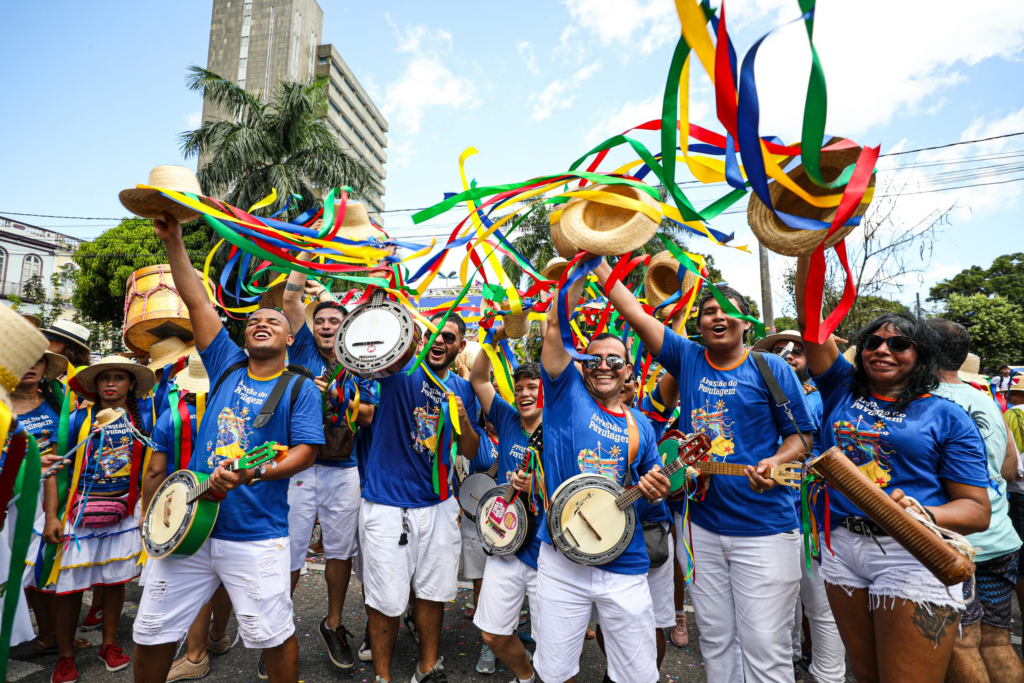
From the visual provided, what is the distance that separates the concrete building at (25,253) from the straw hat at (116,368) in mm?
44264

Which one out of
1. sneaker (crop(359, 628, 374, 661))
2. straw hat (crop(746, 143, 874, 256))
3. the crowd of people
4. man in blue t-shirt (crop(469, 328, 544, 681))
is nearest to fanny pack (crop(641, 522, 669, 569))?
the crowd of people

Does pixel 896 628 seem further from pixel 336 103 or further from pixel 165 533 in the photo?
pixel 336 103

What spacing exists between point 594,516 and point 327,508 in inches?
96.2

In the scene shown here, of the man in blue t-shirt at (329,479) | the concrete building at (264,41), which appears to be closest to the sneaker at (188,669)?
the man in blue t-shirt at (329,479)

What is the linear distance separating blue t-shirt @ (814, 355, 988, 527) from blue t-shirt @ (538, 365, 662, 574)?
95 centimetres

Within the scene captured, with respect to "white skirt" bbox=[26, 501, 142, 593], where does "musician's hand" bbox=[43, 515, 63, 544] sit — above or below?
above

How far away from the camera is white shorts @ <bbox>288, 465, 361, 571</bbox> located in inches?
164

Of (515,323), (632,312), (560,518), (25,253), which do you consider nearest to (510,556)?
(560,518)

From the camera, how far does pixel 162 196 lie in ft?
9.25

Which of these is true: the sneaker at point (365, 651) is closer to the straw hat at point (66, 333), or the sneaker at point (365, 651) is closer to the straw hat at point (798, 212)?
the straw hat at point (66, 333)

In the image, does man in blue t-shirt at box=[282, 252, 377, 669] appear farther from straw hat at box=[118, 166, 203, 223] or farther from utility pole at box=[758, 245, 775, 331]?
utility pole at box=[758, 245, 775, 331]

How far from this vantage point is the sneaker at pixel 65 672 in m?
3.53

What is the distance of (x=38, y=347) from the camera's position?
1556 millimetres

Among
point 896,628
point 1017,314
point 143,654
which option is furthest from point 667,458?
point 1017,314
